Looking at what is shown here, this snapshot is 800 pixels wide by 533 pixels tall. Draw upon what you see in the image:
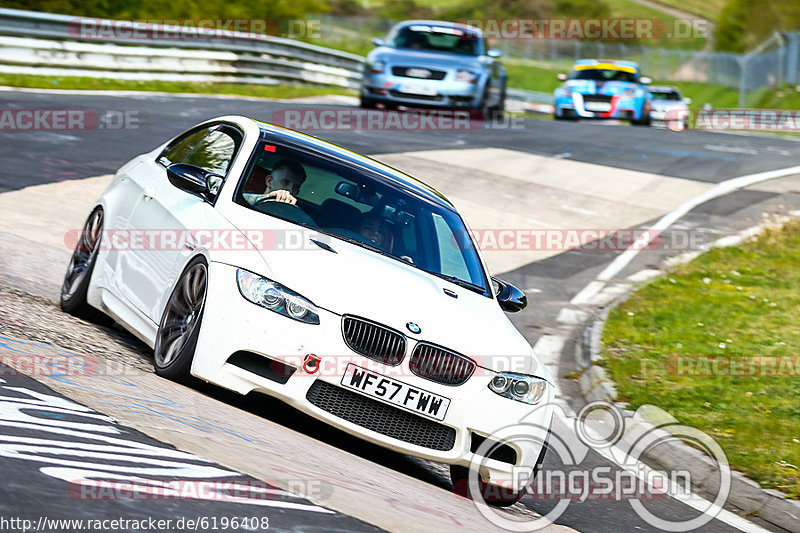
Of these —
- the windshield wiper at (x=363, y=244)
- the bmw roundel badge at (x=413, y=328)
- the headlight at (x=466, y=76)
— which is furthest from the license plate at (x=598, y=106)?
the bmw roundel badge at (x=413, y=328)

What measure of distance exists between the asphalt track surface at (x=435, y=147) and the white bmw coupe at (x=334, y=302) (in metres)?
0.50

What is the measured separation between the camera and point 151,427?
4.92 meters

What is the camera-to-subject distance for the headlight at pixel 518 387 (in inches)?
232

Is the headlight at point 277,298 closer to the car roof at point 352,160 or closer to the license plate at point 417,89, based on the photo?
the car roof at point 352,160

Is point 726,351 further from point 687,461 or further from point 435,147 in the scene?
point 435,147

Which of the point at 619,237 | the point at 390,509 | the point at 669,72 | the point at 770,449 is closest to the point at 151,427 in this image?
the point at 390,509

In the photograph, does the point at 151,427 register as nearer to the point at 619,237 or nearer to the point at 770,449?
the point at 770,449

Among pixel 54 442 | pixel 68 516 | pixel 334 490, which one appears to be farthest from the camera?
pixel 334 490

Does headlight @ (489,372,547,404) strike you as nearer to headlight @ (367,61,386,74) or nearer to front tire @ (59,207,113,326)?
front tire @ (59,207,113,326)

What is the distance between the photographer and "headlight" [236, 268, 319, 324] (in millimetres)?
5695

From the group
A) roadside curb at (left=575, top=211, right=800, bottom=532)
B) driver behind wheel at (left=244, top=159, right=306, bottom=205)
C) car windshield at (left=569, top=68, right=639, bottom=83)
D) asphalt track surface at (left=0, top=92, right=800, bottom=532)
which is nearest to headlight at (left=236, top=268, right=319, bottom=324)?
asphalt track surface at (left=0, top=92, right=800, bottom=532)

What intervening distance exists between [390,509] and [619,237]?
1112cm

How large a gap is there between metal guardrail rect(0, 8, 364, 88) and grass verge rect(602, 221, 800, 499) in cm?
1341

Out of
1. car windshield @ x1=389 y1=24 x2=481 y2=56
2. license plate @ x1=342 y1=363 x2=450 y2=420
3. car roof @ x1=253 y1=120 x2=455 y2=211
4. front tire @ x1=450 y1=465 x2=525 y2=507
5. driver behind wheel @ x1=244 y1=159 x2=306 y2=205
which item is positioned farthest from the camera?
car windshield @ x1=389 y1=24 x2=481 y2=56
